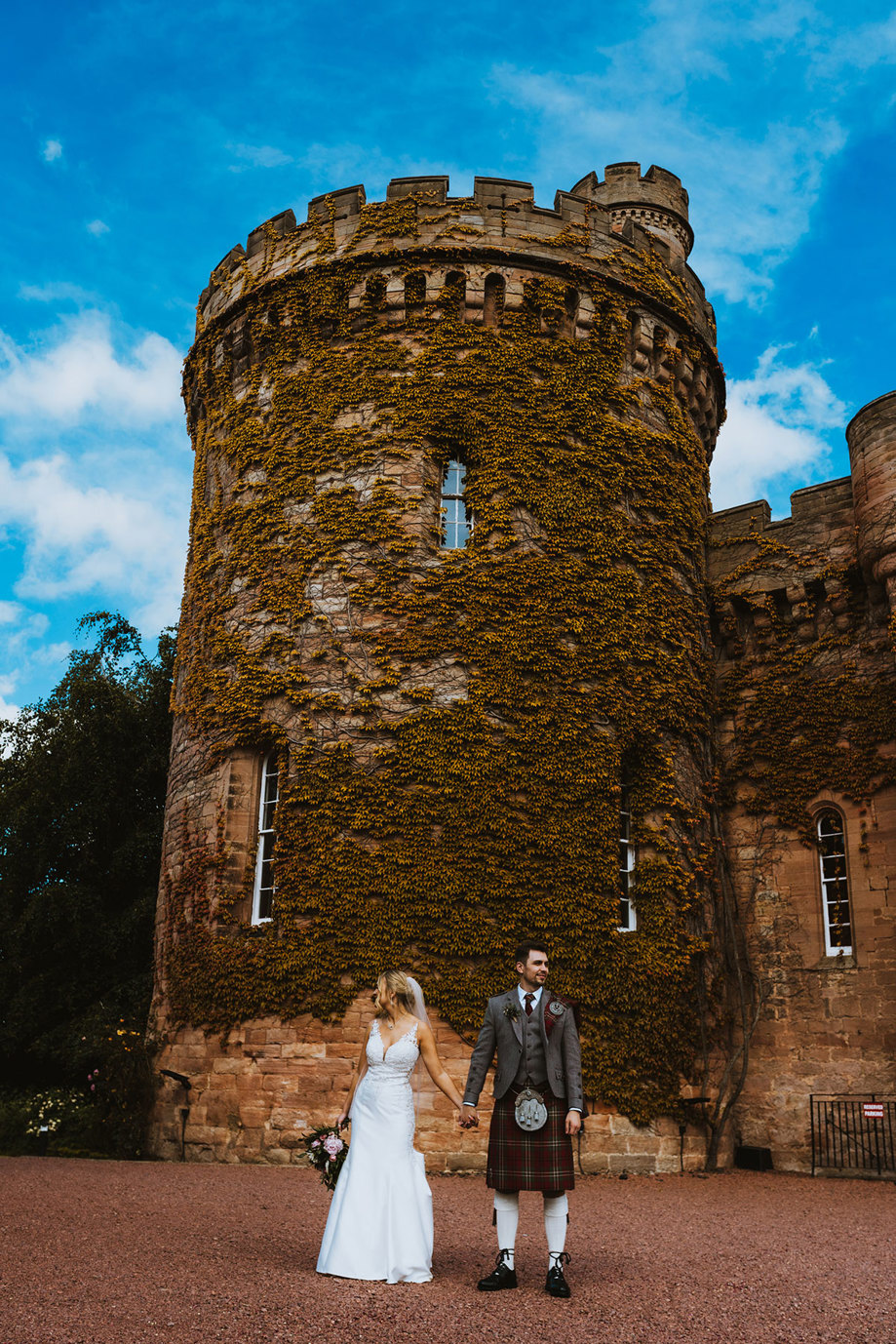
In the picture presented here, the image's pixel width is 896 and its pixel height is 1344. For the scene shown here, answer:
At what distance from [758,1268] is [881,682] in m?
8.81

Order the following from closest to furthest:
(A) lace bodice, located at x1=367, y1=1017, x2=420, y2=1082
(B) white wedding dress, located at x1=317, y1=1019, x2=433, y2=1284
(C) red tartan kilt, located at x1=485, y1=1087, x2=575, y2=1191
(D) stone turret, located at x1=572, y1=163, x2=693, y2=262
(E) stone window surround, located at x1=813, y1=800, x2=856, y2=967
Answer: (B) white wedding dress, located at x1=317, y1=1019, x2=433, y2=1284, (C) red tartan kilt, located at x1=485, y1=1087, x2=575, y2=1191, (A) lace bodice, located at x1=367, y1=1017, x2=420, y2=1082, (E) stone window surround, located at x1=813, y1=800, x2=856, y2=967, (D) stone turret, located at x1=572, y1=163, x2=693, y2=262

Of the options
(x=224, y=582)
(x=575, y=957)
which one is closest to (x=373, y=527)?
(x=224, y=582)

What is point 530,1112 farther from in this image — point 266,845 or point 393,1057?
point 266,845

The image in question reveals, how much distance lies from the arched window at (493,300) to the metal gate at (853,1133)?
34.0ft

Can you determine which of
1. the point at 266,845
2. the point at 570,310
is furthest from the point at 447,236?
the point at 266,845

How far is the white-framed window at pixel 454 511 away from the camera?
13.8 meters

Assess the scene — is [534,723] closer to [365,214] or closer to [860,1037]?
[860,1037]

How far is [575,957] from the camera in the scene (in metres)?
11.9

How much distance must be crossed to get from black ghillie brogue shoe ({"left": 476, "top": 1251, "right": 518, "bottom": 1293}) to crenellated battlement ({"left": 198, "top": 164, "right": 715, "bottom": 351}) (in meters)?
11.5

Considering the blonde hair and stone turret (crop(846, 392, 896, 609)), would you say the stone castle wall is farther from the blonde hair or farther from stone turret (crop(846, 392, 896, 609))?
the blonde hair

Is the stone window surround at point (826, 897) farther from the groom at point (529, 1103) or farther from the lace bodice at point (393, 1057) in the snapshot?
the lace bodice at point (393, 1057)

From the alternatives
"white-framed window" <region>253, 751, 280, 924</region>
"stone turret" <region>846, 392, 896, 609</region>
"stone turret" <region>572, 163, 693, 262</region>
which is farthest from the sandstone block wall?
"stone turret" <region>572, 163, 693, 262</region>

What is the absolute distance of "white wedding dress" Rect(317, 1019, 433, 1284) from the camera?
574 centimetres

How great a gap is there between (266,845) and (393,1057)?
23.6 ft
